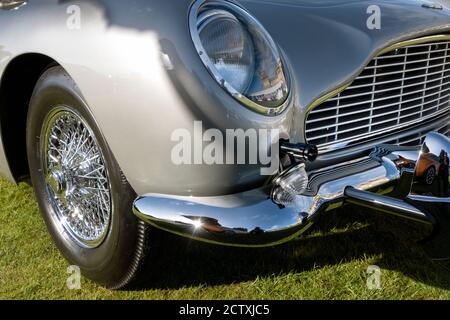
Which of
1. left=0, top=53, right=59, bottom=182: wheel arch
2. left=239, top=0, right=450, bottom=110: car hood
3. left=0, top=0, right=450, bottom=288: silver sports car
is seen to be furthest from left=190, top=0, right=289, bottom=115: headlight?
left=0, top=53, right=59, bottom=182: wheel arch

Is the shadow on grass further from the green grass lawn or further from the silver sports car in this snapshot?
the silver sports car

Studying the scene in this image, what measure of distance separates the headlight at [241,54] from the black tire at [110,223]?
49cm

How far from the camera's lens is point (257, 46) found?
5.85 ft

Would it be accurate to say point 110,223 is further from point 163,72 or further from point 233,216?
point 163,72

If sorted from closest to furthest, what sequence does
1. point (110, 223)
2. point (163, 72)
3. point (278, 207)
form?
point (163, 72), point (278, 207), point (110, 223)

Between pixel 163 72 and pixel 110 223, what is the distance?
2.24 feet

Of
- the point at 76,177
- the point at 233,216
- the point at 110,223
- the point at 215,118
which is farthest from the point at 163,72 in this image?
the point at 76,177

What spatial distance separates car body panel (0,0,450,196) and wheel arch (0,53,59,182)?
12cm

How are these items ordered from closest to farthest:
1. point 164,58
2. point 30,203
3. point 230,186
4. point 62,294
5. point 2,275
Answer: point 164,58 → point 230,186 → point 62,294 → point 2,275 → point 30,203

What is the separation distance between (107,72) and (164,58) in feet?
A: 0.71

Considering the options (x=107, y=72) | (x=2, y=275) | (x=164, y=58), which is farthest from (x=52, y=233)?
(x=164, y=58)

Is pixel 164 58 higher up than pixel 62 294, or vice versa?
pixel 164 58

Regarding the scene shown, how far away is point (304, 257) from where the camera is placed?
8.05 feet
